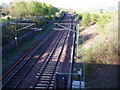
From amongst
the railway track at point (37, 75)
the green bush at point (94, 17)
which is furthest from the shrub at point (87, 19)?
the railway track at point (37, 75)

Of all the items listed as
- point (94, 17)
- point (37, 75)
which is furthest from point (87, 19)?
point (37, 75)

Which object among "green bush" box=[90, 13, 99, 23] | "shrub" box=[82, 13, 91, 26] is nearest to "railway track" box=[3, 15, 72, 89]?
"green bush" box=[90, 13, 99, 23]

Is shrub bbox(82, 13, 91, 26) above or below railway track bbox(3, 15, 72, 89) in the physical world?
above

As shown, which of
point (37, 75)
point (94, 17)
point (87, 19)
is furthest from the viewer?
point (87, 19)

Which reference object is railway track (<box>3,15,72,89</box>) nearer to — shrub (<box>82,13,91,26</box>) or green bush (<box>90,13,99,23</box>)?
green bush (<box>90,13,99,23</box>)

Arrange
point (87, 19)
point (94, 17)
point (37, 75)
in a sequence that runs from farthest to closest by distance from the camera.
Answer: point (87, 19) < point (94, 17) < point (37, 75)

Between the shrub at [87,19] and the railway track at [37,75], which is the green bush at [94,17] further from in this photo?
the railway track at [37,75]

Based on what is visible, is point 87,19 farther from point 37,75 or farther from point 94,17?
point 37,75

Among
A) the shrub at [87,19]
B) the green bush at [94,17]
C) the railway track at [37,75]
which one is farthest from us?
the shrub at [87,19]

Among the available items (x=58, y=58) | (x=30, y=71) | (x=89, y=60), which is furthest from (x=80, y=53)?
(x=30, y=71)

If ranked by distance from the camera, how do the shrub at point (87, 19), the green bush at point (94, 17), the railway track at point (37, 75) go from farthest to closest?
the shrub at point (87, 19)
the green bush at point (94, 17)
the railway track at point (37, 75)

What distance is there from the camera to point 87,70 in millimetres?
12727

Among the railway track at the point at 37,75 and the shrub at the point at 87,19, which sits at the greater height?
the shrub at the point at 87,19

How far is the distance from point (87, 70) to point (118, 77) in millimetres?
2405
